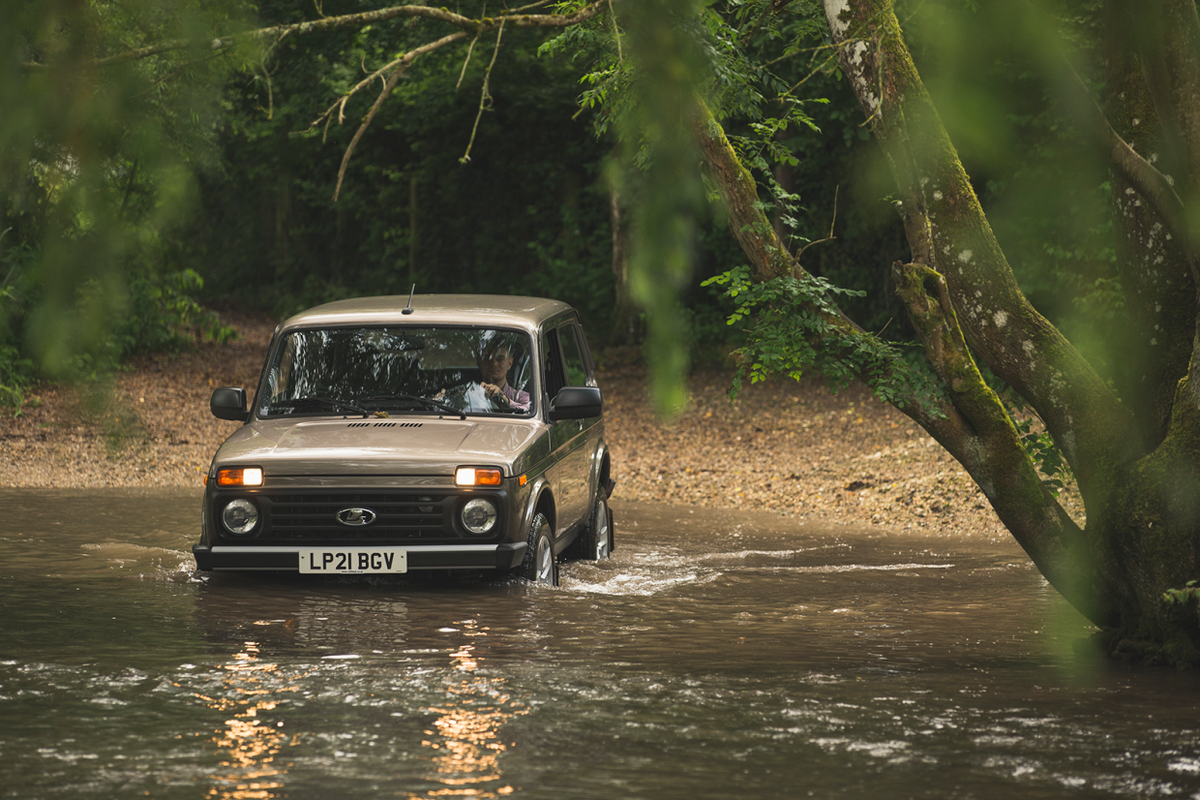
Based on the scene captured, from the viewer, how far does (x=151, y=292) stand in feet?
6.61

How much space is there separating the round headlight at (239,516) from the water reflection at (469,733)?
6.45 ft

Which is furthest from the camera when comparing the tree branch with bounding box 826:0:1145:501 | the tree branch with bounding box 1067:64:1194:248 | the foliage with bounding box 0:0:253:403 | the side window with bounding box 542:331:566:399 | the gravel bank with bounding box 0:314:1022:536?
the gravel bank with bounding box 0:314:1022:536

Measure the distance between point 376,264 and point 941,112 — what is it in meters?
34.8

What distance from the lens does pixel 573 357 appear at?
1061 cm

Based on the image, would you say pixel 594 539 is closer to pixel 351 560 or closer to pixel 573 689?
pixel 351 560

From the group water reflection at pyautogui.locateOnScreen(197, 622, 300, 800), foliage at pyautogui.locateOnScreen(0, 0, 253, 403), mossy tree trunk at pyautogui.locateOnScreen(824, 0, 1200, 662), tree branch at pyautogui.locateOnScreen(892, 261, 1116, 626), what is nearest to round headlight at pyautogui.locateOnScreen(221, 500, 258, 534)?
water reflection at pyautogui.locateOnScreen(197, 622, 300, 800)

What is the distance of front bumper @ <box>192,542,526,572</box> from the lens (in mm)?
8062

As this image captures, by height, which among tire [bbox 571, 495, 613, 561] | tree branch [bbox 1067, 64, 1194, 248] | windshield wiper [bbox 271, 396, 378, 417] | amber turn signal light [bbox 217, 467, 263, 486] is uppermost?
tree branch [bbox 1067, 64, 1194, 248]

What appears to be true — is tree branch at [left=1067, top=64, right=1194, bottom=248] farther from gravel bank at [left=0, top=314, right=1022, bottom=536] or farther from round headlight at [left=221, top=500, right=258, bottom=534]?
round headlight at [left=221, top=500, right=258, bottom=534]

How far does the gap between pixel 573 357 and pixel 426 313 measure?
156cm

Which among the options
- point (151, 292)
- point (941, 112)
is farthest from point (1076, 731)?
point (151, 292)

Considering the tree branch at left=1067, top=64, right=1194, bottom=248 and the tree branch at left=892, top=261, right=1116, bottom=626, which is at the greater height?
the tree branch at left=1067, top=64, right=1194, bottom=248

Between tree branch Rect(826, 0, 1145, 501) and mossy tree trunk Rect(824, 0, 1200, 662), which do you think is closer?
mossy tree trunk Rect(824, 0, 1200, 662)

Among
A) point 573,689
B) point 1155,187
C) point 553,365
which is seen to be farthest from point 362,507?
point 1155,187
